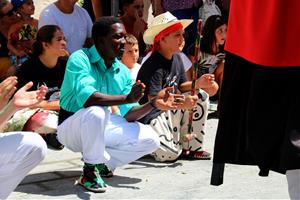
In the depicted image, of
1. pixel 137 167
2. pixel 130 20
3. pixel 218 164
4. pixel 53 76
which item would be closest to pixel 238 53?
pixel 218 164

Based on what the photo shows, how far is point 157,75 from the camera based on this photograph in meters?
4.84

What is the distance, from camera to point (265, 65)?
96.7 inches

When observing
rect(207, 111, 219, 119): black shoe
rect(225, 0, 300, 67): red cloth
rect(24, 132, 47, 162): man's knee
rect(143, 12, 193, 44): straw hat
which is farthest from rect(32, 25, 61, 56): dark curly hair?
rect(225, 0, 300, 67): red cloth

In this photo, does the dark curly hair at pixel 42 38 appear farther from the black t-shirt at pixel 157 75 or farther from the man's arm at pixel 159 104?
the man's arm at pixel 159 104

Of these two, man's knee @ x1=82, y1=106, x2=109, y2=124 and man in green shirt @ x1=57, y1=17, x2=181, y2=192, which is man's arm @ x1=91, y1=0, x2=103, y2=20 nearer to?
man in green shirt @ x1=57, y1=17, x2=181, y2=192

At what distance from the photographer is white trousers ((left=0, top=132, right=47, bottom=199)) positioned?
3.42 meters

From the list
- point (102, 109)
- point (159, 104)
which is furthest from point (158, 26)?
point (102, 109)

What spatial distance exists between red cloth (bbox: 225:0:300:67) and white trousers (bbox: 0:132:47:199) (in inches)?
56.7

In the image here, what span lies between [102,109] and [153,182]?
25.4 inches

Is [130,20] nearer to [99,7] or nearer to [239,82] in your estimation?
[99,7]

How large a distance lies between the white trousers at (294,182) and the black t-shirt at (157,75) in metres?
2.34

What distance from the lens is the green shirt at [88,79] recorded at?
417cm

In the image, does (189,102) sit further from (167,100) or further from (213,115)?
(213,115)

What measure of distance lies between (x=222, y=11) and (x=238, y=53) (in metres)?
5.46
